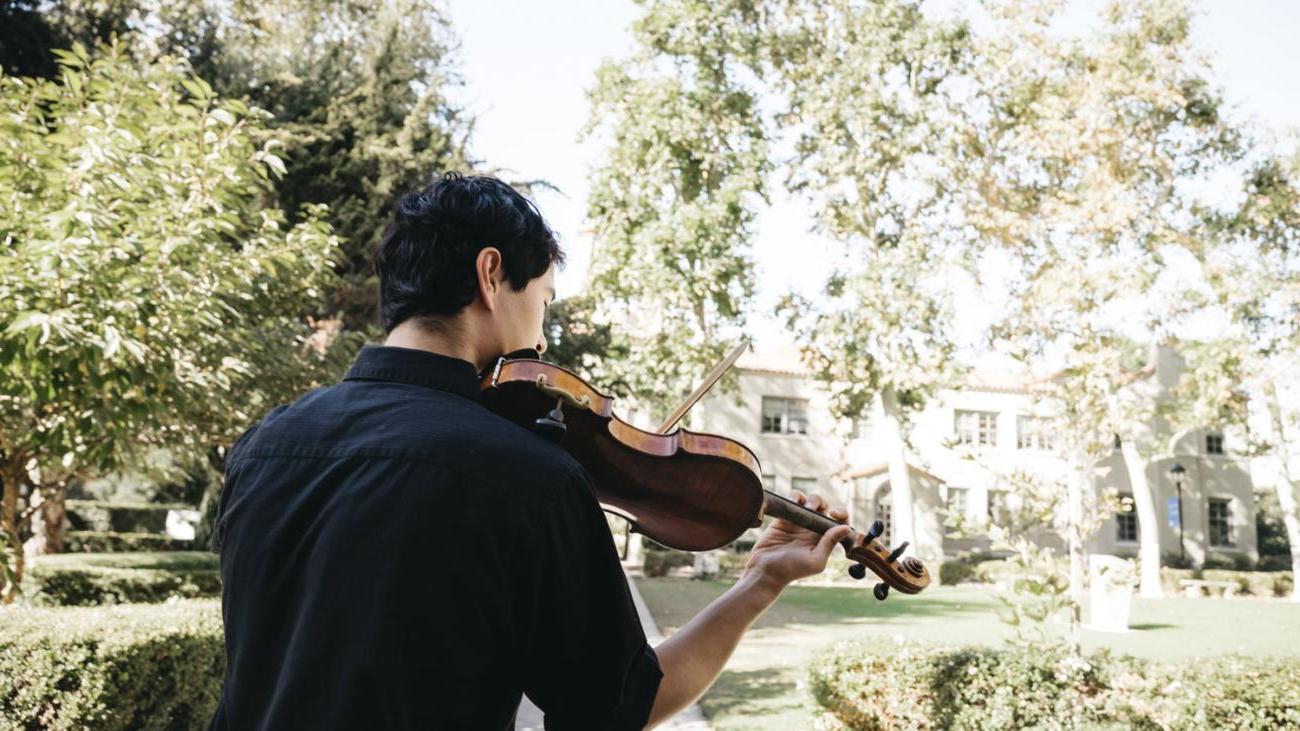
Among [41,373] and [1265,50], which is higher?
[1265,50]

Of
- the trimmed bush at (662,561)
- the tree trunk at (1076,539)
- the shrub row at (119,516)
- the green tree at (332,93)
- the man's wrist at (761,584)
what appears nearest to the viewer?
the man's wrist at (761,584)

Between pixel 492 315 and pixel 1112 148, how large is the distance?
22223 mm

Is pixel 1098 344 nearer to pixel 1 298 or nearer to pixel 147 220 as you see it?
pixel 147 220

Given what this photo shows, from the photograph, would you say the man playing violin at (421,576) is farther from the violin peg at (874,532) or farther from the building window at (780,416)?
the building window at (780,416)

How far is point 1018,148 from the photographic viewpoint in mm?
22422

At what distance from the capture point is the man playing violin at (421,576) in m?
1.16

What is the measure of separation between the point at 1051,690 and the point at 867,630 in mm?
10880

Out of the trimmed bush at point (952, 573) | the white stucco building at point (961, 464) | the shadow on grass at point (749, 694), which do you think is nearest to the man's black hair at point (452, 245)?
the shadow on grass at point (749, 694)

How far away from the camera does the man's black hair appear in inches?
57.0

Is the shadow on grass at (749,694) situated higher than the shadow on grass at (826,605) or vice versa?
the shadow on grass at (749,694)

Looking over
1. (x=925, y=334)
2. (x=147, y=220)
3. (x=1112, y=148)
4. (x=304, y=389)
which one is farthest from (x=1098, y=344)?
(x=925, y=334)

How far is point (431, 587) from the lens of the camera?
117cm

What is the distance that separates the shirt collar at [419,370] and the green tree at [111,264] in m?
4.16

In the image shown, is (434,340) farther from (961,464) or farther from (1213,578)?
(961,464)
